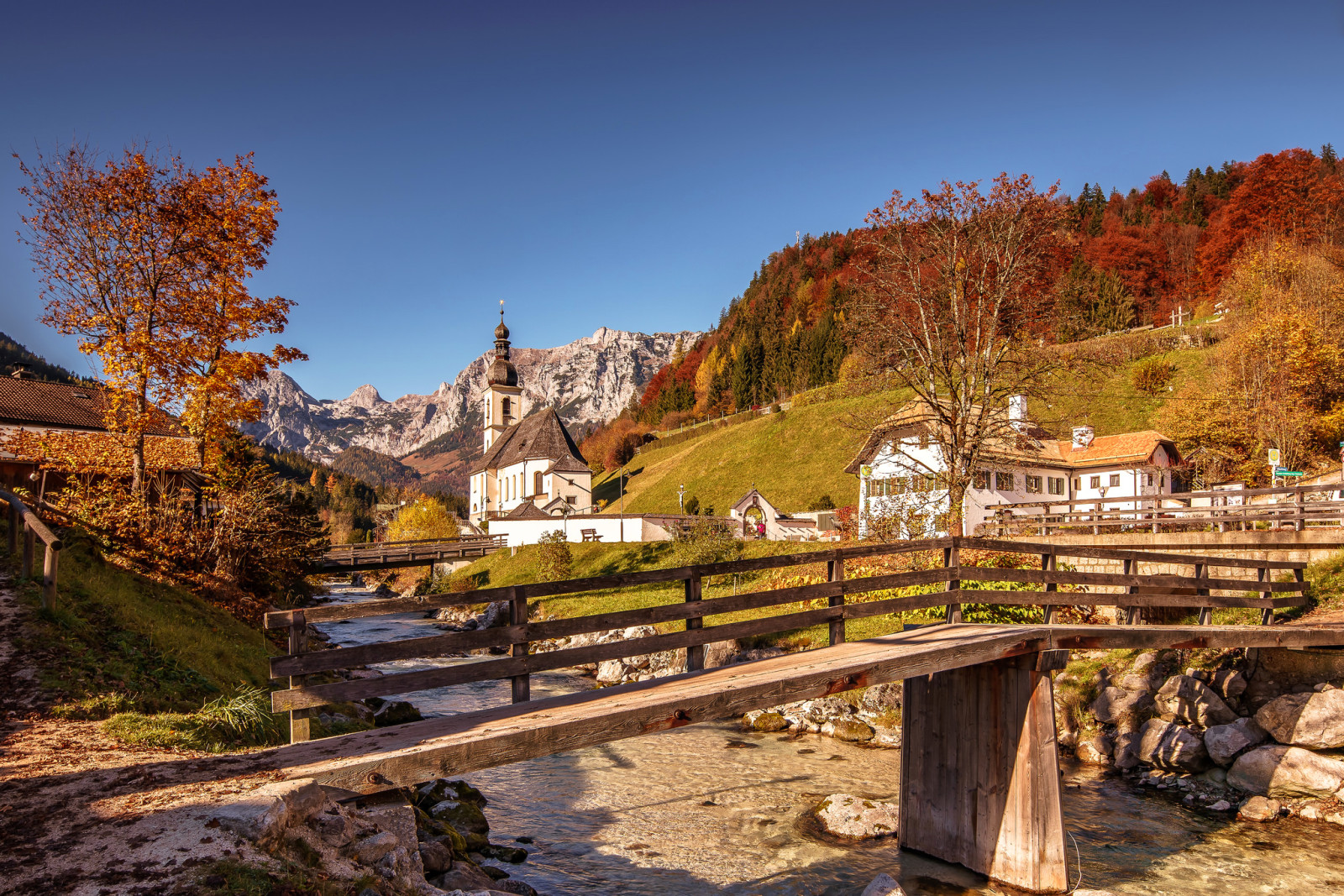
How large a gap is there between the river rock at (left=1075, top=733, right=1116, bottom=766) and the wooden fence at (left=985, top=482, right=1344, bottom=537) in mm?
7923

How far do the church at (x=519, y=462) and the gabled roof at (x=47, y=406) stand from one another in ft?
96.9

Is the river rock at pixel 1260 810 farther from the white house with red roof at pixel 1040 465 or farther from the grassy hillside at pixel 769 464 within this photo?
the grassy hillside at pixel 769 464

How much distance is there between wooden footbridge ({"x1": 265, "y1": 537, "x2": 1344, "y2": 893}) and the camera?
6047mm

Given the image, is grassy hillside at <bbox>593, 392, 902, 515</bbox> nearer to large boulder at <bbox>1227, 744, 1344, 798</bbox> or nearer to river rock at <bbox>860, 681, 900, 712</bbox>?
river rock at <bbox>860, 681, 900, 712</bbox>

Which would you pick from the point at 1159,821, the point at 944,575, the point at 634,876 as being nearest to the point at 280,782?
the point at 634,876

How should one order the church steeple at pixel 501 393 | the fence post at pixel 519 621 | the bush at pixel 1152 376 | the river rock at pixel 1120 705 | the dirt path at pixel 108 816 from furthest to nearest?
the church steeple at pixel 501 393 → the bush at pixel 1152 376 → the river rock at pixel 1120 705 → the fence post at pixel 519 621 → the dirt path at pixel 108 816

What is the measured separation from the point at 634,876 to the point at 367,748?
532 cm

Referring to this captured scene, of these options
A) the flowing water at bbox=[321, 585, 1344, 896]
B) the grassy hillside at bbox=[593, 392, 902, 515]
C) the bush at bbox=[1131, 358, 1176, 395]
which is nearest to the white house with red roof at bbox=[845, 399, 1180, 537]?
the bush at bbox=[1131, 358, 1176, 395]

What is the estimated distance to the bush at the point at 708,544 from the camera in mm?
29406

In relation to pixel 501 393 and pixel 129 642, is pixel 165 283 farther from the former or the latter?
pixel 501 393

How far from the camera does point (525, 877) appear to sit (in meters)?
9.59

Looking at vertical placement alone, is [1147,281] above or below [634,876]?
above

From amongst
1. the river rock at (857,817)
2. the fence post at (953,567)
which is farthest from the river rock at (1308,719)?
the river rock at (857,817)

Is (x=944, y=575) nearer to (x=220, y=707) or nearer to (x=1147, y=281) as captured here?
(x=220, y=707)
